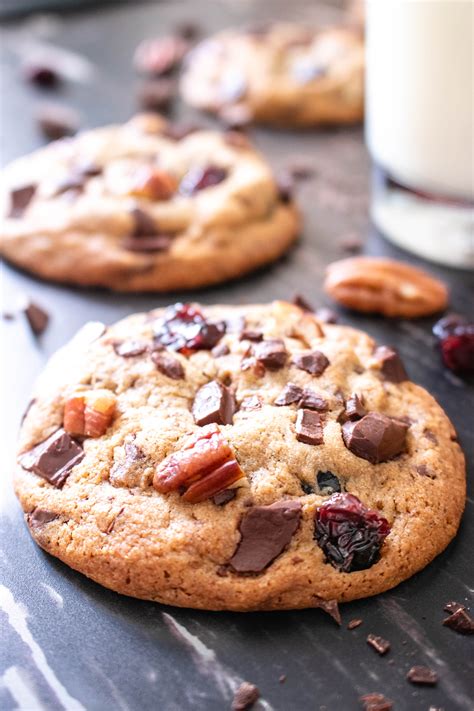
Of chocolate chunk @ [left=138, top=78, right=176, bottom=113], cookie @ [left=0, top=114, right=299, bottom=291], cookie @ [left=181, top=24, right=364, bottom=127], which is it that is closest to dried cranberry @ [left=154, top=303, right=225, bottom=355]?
cookie @ [left=0, top=114, right=299, bottom=291]

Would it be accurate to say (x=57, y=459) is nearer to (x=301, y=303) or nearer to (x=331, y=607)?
(x=331, y=607)

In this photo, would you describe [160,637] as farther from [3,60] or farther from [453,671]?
[3,60]

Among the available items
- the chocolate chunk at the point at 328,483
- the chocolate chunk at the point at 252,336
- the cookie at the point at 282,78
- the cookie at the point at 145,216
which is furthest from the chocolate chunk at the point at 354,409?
the cookie at the point at 282,78

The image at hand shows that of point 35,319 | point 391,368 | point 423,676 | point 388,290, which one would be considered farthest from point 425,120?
point 423,676

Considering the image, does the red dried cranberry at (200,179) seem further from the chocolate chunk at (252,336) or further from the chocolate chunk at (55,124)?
the chocolate chunk at (252,336)

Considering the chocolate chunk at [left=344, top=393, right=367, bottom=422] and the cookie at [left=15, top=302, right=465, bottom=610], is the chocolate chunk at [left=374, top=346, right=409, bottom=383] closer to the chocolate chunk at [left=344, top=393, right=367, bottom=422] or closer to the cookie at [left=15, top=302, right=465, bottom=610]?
the cookie at [left=15, top=302, right=465, bottom=610]

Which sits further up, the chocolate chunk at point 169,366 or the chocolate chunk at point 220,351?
the chocolate chunk at point 169,366
